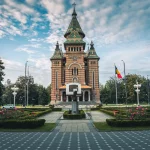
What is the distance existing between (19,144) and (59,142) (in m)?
2.20

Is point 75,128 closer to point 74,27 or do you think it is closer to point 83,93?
point 83,93

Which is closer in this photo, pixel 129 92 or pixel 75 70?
pixel 75 70

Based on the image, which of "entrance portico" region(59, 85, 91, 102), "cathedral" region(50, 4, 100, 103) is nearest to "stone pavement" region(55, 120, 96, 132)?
"entrance portico" region(59, 85, 91, 102)

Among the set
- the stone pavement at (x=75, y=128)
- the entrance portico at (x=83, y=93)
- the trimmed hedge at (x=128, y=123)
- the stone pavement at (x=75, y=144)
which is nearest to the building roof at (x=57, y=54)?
the entrance portico at (x=83, y=93)

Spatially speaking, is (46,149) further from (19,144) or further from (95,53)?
(95,53)

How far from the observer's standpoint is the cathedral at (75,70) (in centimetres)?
6531

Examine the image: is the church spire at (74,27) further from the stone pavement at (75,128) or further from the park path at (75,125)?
the stone pavement at (75,128)

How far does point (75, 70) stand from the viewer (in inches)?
2603

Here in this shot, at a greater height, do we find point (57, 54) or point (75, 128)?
point (57, 54)

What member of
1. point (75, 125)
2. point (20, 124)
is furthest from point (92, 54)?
point (20, 124)

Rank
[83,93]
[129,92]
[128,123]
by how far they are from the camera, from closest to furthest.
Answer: [128,123] → [83,93] → [129,92]

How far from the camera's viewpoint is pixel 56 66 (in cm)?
6762

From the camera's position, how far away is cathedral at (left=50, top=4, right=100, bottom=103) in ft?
214

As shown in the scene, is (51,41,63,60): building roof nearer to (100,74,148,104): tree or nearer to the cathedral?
the cathedral
